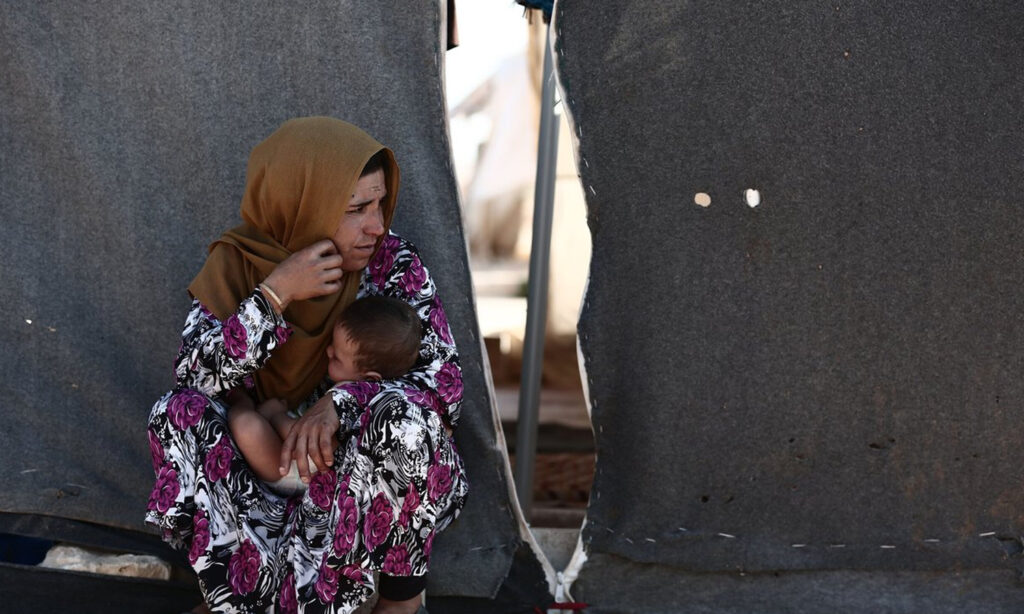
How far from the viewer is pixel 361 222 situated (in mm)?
2139

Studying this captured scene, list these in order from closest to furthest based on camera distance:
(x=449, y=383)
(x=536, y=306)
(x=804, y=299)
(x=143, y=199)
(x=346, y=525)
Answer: (x=346, y=525), (x=449, y=383), (x=804, y=299), (x=143, y=199), (x=536, y=306)

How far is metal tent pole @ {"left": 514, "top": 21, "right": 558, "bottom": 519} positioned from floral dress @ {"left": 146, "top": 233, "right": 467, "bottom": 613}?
64 cm

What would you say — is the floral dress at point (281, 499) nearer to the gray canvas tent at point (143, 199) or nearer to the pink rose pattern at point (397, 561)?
the pink rose pattern at point (397, 561)

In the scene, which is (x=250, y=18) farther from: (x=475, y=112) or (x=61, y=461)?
(x=475, y=112)

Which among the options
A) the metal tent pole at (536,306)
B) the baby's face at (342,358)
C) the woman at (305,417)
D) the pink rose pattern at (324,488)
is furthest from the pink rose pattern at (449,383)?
the metal tent pole at (536,306)

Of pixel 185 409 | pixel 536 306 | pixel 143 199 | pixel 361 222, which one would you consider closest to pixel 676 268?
pixel 536 306

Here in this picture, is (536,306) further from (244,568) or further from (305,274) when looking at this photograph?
(244,568)

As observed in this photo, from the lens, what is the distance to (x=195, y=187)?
8.29ft

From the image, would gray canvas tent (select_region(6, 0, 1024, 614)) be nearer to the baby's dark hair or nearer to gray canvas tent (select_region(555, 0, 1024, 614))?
gray canvas tent (select_region(555, 0, 1024, 614))

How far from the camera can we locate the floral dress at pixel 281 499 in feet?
6.35

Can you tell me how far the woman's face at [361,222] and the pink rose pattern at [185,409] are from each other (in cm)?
40

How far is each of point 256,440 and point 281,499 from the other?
0.51 ft

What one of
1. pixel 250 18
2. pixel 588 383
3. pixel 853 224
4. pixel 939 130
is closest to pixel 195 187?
pixel 250 18

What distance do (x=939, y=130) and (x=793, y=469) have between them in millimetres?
A: 835
